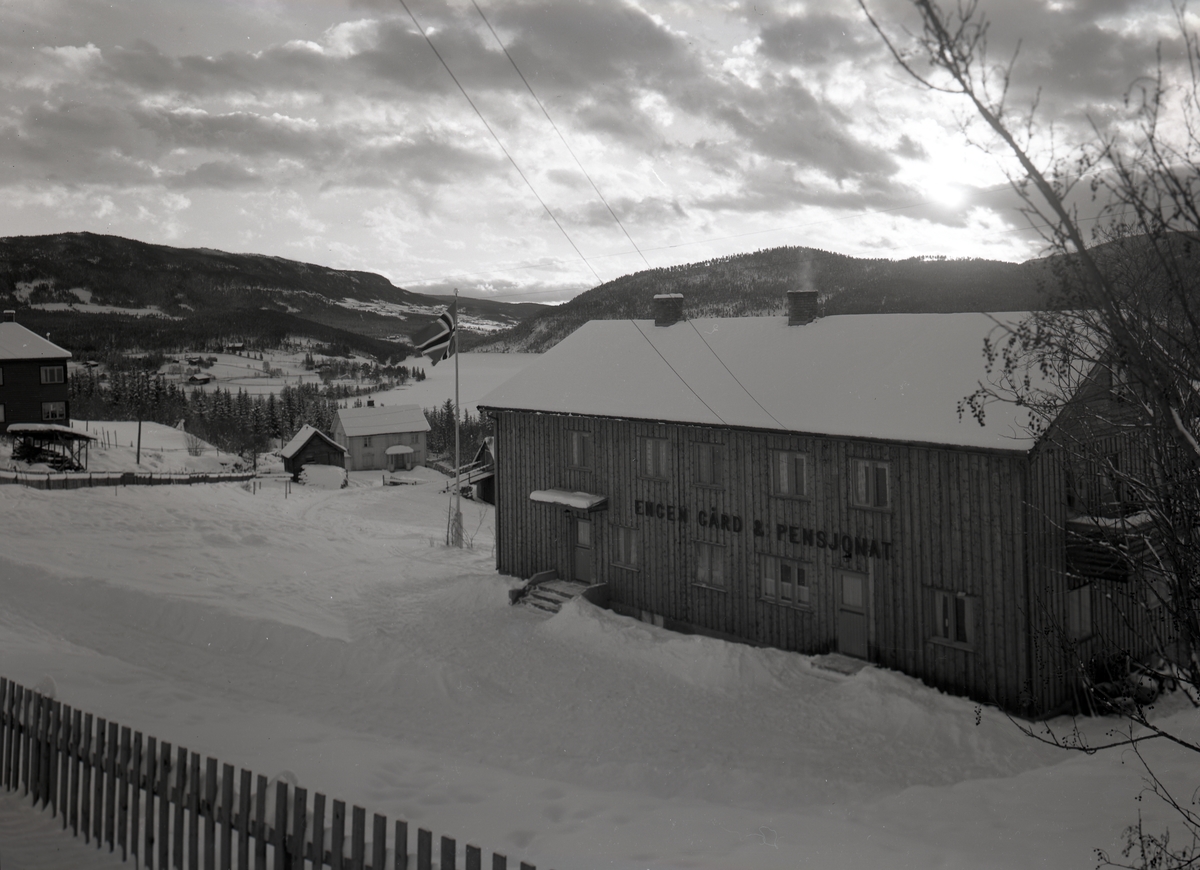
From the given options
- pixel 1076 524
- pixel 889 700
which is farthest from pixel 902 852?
pixel 1076 524

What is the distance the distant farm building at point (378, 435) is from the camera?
76.2m

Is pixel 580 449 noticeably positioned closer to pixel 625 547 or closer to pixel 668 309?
pixel 625 547

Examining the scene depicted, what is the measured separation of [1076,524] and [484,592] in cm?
1564

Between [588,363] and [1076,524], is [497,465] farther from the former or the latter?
[1076,524]

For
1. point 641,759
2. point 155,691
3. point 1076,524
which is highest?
point 1076,524

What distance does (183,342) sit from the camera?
185250mm

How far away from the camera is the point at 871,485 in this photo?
1925 centimetres

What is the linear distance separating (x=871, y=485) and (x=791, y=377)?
4.24m

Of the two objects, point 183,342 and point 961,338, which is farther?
point 183,342

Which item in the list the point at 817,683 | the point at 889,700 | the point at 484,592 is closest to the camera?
the point at 889,700

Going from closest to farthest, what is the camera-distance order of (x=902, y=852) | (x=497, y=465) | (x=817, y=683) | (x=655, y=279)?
(x=902, y=852) → (x=817, y=683) → (x=497, y=465) → (x=655, y=279)

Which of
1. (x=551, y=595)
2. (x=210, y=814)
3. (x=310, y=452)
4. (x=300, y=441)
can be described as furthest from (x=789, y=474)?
(x=310, y=452)

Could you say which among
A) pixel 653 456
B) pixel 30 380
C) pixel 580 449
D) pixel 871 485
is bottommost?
pixel 871 485

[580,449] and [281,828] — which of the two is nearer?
[281,828]
